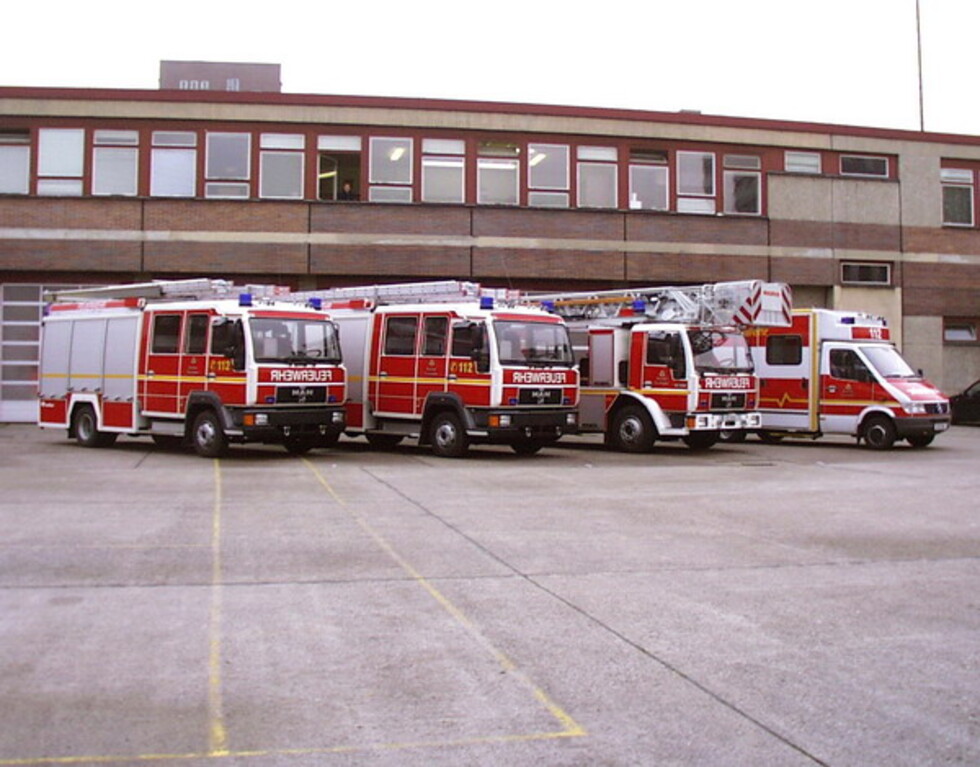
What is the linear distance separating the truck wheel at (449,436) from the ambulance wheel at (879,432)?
26.9 ft

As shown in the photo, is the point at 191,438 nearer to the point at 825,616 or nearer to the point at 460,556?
the point at 460,556

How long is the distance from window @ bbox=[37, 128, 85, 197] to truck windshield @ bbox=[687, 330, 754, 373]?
18.3 meters

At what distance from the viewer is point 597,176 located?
32.3m

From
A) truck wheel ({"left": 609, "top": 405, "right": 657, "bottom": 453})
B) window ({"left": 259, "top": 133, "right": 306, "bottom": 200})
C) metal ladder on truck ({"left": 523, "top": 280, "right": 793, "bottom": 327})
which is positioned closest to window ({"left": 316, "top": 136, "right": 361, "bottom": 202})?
window ({"left": 259, "top": 133, "right": 306, "bottom": 200})

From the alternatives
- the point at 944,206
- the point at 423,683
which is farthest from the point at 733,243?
the point at 423,683

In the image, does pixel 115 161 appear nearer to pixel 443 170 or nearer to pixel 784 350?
pixel 443 170

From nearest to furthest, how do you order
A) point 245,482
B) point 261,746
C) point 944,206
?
point 261,746 → point 245,482 → point 944,206

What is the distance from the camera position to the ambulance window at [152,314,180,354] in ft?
63.0

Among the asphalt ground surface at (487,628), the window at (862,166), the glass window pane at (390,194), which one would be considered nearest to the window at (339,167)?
the glass window pane at (390,194)

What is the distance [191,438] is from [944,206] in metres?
26.4

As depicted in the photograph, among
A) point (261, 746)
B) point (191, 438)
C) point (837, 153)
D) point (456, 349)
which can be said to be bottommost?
point (261, 746)

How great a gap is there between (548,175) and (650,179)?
3121 millimetres

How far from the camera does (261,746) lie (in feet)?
15.3

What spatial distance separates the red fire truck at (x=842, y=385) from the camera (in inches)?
840
